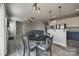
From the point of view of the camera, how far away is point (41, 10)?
2.05m

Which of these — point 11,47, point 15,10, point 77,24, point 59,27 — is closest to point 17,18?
point 15,10

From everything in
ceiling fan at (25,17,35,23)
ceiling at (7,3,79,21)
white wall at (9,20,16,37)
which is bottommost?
white wall at (9,20,16,37)

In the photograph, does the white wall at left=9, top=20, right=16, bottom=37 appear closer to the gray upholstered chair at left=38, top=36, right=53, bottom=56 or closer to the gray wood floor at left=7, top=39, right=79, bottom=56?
the gray wood floor at left=7, top=39, right=79, bottom=56

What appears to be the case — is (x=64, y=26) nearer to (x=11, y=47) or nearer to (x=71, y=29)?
(x=71, y=29)

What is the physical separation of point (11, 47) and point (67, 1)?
1.36 metres

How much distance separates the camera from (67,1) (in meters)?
1.95

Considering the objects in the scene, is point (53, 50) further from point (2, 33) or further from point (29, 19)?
point (2, 33)

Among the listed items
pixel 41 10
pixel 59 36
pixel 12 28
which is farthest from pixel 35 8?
pixel 59 36

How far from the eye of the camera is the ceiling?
6.50ft

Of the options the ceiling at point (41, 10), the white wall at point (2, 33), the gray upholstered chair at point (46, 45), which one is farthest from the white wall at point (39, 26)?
the white wall at point (2, 33)

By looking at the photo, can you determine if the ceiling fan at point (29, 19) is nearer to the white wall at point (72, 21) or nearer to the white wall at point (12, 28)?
the white wall at point (12, 28)

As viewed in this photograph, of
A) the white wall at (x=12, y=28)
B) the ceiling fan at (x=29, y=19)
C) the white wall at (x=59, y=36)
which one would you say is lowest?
the white wall at (x=59, y=36)

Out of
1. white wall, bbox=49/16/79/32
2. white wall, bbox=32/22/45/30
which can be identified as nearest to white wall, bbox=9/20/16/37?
white wall, bbox=32/22/45/30

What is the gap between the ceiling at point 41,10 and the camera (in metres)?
1.98
